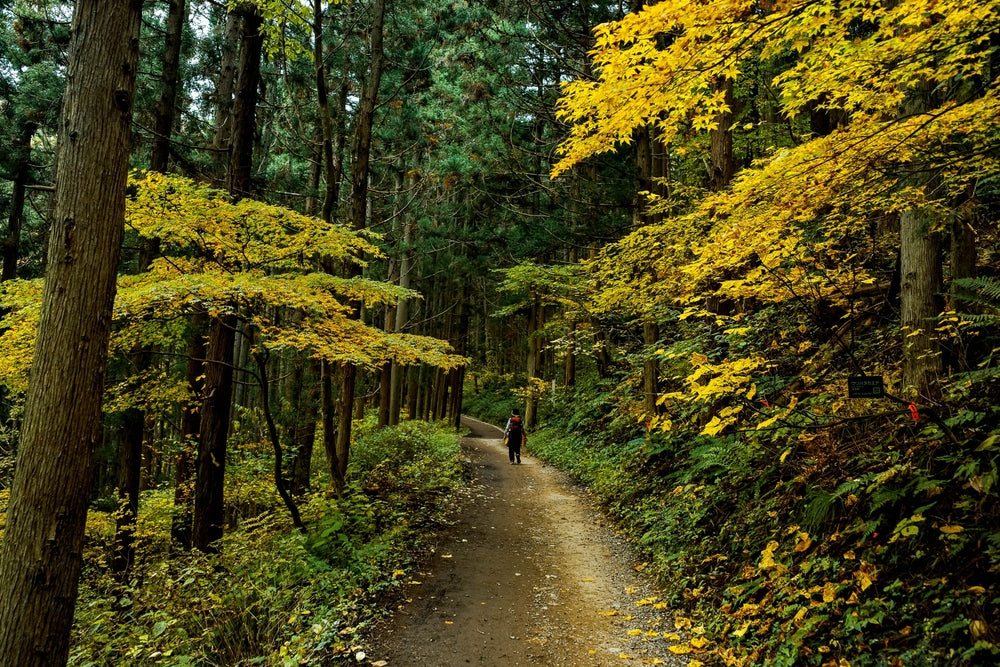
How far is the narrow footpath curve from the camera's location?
4.57 m

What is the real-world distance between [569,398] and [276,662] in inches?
629

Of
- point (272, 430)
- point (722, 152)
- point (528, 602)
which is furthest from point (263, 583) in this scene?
point (722, 152)

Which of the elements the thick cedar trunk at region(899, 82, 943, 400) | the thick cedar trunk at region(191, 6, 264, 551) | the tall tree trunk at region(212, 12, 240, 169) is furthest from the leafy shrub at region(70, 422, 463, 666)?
the tall tree trunk at region(212, 12, 240, 169)

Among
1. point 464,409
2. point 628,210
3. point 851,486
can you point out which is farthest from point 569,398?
point 464,409

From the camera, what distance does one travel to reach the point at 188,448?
10078 millimetres

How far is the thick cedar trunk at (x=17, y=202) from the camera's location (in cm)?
1323

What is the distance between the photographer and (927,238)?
14.8 feet

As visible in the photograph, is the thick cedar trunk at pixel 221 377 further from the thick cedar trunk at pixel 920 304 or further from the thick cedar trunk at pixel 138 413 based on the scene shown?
the thick cedar trunk at pixel 920 304

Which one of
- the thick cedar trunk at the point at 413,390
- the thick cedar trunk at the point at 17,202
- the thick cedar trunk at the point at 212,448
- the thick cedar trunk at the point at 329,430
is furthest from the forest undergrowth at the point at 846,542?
the thick cedar trunk at the point at 17,202

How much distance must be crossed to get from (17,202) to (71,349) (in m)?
16.0

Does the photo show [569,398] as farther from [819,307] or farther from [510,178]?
[819,307]

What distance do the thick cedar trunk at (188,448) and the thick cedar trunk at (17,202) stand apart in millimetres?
8374

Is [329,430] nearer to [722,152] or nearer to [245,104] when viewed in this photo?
[245,104]

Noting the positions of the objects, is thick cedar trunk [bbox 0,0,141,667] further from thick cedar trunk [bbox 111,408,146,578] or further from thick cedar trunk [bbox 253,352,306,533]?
thick cedar trunk [bbox 111,408,146,578]
